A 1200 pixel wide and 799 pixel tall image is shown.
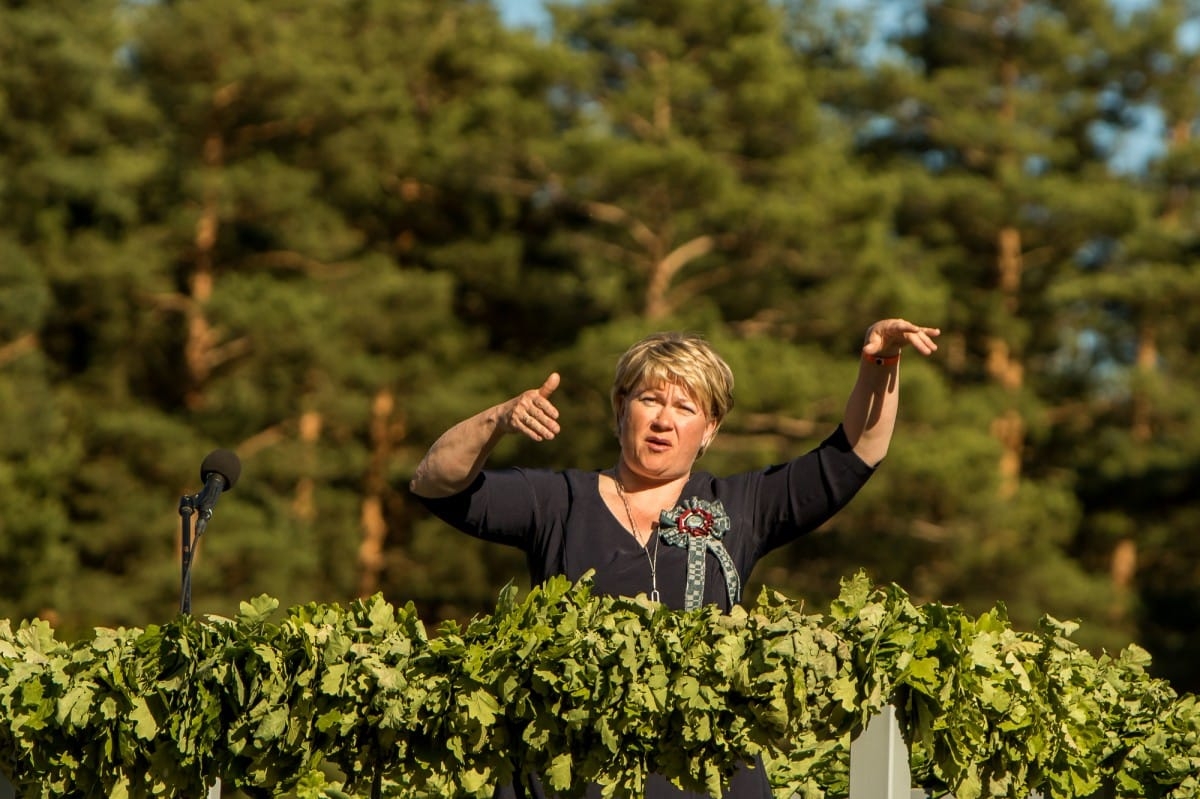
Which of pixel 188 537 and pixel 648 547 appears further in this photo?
pixel 188 537

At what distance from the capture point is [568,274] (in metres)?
24.9

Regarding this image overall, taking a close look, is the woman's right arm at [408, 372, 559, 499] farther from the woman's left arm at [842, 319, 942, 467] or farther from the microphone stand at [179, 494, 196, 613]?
the microphone stand at [179, 494, 196, 613]

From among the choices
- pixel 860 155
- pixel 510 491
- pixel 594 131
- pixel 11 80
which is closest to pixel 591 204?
pixel 594 131

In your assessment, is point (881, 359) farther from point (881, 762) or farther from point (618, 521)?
point (881, 762)

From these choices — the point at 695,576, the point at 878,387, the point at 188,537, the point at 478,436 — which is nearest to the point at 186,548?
the point at 188,537

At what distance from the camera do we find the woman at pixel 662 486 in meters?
3.79

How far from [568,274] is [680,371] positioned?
69.0 ft

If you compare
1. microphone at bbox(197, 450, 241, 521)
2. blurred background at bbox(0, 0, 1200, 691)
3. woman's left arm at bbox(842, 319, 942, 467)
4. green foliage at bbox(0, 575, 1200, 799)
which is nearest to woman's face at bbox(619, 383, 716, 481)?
woman's left arm at bbox(842, 319, 942, 467)

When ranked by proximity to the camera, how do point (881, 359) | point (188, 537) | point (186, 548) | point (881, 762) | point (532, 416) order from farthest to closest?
point (188, 537) → point (186, 548) → point (881, 359) → point (532, 416) → point (881, 762)

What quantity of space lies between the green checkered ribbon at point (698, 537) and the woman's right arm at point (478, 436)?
31cm

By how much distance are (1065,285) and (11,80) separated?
Result: 1316 centimetres

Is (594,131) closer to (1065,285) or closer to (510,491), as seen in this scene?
(1065,285)

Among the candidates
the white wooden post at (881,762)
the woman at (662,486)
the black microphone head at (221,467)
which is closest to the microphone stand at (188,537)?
the black microphone head at (221,467)

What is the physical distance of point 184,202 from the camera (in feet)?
78.2
